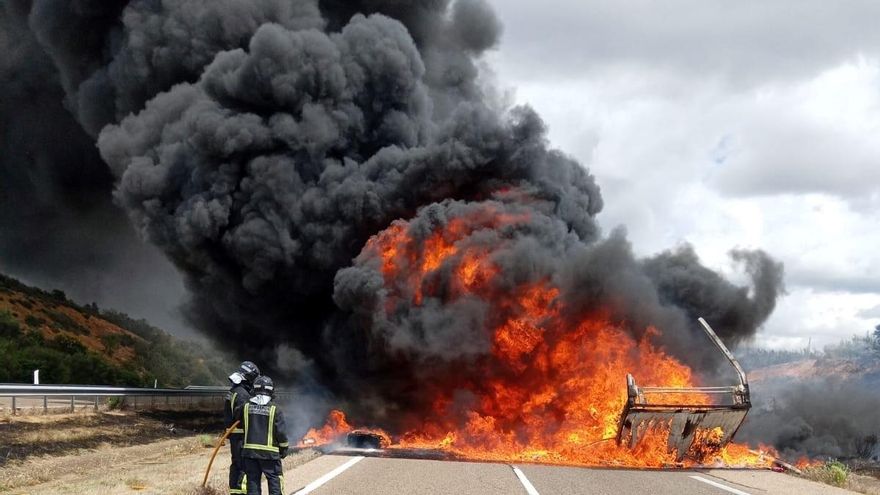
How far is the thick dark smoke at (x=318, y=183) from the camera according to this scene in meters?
22.0

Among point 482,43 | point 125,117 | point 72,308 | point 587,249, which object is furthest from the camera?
point 72,308

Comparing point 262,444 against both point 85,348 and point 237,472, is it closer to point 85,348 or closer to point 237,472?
point 237,472

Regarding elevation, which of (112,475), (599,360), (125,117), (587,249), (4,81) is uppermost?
(4,81)

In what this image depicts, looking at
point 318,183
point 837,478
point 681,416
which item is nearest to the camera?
point 837,478

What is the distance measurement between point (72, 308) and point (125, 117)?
111 feet

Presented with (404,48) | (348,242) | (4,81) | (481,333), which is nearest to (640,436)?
(481,333)

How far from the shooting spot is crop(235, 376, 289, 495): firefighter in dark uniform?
28.9ft

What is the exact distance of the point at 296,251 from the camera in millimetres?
26203

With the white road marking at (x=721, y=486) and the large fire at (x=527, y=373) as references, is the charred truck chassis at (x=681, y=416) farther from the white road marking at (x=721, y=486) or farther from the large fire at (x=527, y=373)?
the white road marking at (x=721, y=486)

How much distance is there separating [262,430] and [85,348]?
139ft

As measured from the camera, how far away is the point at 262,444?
8812 mm

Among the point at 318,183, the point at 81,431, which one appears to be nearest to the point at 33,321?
the point at 318,183

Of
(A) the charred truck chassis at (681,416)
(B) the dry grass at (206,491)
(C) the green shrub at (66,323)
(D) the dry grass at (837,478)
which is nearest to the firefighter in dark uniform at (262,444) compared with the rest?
(B) the dry grass at (206,491)

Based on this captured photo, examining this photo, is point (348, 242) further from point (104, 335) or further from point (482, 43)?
point (104, 335)
